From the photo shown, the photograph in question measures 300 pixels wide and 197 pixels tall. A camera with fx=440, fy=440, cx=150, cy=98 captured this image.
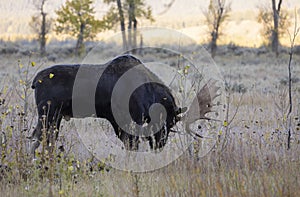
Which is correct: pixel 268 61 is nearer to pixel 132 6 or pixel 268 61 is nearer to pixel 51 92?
pixel 132 6

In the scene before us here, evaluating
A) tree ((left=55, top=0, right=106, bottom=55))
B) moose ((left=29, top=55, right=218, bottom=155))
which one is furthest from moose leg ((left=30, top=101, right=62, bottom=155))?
tree ((left=55, top=0, right=106, bottom=55))

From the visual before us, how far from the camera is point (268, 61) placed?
3894 cm

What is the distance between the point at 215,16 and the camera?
4328 centimetres

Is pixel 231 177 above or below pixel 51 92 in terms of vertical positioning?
below

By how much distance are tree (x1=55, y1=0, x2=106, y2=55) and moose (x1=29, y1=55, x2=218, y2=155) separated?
35160 mm

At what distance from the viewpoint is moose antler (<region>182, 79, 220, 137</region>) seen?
7.20 metres

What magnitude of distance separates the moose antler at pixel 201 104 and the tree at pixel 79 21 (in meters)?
36.2

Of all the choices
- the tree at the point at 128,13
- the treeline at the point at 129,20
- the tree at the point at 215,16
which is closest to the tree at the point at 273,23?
the treeline at the point at 129,20

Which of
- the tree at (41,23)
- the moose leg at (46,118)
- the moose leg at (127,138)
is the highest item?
the tree at (41,23)

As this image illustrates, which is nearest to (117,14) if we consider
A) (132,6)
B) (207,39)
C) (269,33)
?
(132,6)

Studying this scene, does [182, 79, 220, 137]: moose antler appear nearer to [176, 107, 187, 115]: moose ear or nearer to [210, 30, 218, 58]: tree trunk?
[176, 107, 187, 115]: moose ear

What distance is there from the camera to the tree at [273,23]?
137ft

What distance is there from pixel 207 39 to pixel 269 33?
6.49 m

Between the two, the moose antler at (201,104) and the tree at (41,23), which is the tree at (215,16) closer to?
the tree at (41,23)
